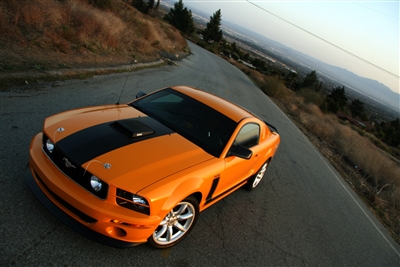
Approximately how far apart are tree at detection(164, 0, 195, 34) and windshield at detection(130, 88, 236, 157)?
5218cm

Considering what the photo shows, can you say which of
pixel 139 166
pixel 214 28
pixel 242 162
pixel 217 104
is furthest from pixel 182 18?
pixel 139 166

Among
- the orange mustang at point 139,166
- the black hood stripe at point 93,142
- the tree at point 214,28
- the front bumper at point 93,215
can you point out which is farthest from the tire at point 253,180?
the tree at point 214,28

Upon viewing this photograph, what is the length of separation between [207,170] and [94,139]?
1.33 meters

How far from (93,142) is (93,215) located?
0.81 metres

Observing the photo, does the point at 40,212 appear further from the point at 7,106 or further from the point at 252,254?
the point at 7,106

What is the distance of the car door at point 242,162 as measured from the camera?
3754 mm

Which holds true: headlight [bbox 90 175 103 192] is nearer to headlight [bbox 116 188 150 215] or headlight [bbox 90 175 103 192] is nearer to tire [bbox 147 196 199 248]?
headlight [bbox 116 188 150 215]

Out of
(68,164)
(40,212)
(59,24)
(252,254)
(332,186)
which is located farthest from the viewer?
(59,24)

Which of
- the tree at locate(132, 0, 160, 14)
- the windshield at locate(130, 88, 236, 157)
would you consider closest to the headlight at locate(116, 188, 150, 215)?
the windshield at locate(130, 88, 236, 157)

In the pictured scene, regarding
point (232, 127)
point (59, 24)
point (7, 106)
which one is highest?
point (232, 127)

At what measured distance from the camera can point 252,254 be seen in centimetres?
361

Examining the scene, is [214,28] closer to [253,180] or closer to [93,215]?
[253,180]

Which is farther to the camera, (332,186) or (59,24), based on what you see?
(59,24)

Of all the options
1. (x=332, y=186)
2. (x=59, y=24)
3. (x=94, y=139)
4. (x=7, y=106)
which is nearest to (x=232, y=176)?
Answer: (x=94, y=139)
